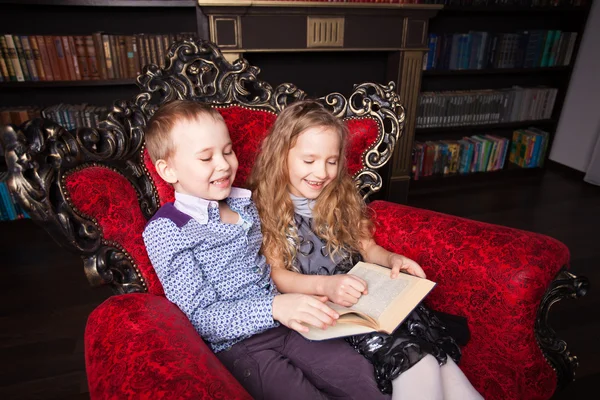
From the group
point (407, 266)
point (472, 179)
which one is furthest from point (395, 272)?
point (472, 179)

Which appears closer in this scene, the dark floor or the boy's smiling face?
the boy's smiling face

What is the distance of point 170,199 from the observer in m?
1.12

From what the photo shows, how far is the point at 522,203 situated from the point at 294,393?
2.91 meters

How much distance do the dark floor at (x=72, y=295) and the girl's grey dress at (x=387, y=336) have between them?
90cm

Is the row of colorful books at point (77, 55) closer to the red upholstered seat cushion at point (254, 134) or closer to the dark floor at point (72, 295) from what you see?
the dark floor at point (72, 295)

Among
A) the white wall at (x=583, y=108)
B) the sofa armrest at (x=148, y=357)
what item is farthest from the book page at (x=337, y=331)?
the white wall at (x=583, y=108)

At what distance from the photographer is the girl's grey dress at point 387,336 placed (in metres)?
0.94

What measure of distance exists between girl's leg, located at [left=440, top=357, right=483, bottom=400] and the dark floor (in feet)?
2.89

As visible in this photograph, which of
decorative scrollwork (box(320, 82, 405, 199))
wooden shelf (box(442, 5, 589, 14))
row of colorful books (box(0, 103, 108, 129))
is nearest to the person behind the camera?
decorative scrollwork (box(320, 82, 405, 199))

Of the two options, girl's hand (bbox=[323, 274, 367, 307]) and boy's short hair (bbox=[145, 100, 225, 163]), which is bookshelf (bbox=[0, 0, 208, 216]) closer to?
boy's short hair (bbox=[145, 100, 225, 163])

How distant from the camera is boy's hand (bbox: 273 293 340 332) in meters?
0.89

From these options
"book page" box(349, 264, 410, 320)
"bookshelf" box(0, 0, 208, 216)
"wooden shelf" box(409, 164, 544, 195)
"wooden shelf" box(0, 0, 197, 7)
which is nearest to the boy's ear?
"book page" box(349, 264, 410, 320)

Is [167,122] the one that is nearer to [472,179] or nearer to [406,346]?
[406,346]

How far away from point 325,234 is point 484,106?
2854 millimetres
